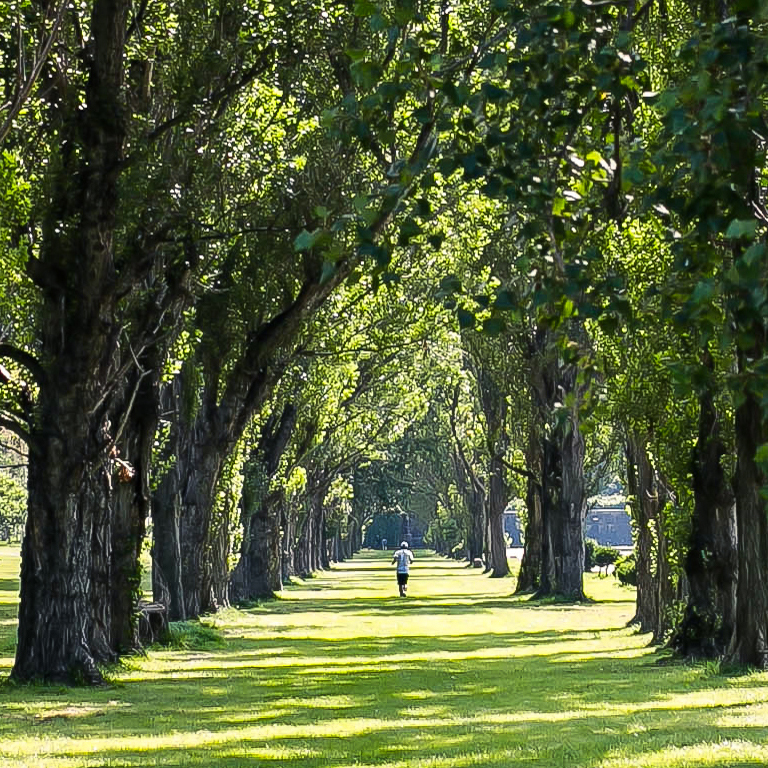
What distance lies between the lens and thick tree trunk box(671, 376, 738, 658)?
981 inches

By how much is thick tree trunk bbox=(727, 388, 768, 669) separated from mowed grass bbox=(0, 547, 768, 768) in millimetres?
575

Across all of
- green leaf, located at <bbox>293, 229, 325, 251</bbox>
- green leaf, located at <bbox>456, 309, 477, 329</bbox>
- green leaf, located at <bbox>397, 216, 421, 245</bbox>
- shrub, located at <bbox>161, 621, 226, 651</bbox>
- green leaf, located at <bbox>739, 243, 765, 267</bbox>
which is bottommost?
shrub, located at <bbox>161, 621, 226, 651</bbox>

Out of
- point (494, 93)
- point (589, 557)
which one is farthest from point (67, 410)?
point (589, 557)

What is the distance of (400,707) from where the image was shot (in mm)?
18812

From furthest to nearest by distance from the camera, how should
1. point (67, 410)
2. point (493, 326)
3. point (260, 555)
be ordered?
point (260, 555) → point (67, 410) → point (493, 326)

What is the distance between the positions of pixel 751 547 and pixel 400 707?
5.07m

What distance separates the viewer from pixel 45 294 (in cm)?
2106

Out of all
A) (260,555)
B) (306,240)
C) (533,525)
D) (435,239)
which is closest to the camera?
(306,240)

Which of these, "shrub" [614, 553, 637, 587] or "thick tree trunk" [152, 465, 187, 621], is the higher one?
"thick tree trunk" [152, 465, 187, 621]

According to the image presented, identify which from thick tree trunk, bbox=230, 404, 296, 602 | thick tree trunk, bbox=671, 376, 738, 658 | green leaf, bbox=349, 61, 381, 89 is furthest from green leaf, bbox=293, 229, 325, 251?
thick tree trunk, bbox=230, 404, 296, 602

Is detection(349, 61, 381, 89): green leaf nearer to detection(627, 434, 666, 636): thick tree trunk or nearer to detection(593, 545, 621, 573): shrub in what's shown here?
detection(627, 434, 666, 636): thick tree trunk

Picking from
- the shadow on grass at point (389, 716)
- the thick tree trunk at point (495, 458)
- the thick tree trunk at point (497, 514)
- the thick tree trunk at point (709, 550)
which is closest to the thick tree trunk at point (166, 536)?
the shadow on grass at point (389, 716)

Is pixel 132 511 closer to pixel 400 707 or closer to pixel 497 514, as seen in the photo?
pixel 400 707

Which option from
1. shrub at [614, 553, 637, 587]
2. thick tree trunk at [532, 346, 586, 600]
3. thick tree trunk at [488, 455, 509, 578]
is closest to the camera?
thick tree trunk at [532, 346, 586, 600]
